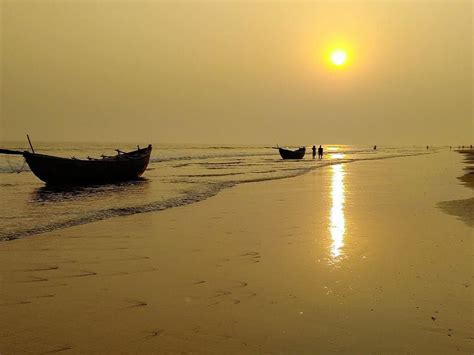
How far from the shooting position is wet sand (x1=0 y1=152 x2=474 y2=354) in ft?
13.8

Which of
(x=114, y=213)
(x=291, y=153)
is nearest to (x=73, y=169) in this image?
(x=114, y=213)

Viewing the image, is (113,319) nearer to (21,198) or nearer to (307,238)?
(307,238)

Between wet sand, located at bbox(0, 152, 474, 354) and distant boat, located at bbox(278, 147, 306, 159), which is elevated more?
wet sand, located at bbox(0, 152, 474, 354)

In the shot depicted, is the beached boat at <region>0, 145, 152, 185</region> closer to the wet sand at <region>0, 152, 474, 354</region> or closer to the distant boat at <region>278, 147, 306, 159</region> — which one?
the wet sand at <region>0, 152, 474, 354</region>

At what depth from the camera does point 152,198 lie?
17.8m

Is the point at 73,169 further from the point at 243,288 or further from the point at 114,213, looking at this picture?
the point at 243,288

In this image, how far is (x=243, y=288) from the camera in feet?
19.2

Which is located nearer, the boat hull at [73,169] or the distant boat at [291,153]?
the boat hull at [73,169]

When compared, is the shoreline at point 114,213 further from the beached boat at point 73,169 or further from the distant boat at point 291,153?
the distant boat at point 291,153

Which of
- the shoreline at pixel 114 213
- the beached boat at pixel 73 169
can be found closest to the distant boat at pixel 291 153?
the beached boat at pixel 73 169

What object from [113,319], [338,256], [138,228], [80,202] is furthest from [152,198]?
[113,319]

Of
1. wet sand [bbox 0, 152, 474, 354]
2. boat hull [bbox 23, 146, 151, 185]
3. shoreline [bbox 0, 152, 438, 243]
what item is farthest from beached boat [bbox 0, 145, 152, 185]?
wet sand [bbox 0, 152, 474, 354]

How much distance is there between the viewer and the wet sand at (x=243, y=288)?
420cm

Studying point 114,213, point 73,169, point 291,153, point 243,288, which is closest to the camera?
point 243,288
